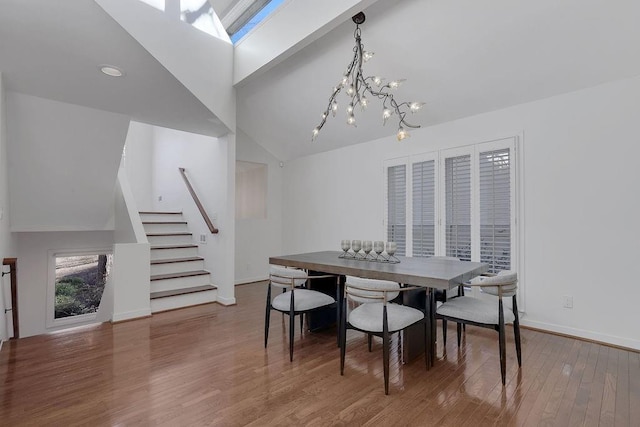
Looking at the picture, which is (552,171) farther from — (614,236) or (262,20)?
(262,20)

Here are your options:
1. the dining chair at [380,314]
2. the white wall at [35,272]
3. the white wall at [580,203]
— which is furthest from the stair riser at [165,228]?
the white wall at [580,203]

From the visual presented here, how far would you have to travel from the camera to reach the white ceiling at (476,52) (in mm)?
2674

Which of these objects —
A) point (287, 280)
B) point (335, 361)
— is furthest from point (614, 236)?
point (287, 280)

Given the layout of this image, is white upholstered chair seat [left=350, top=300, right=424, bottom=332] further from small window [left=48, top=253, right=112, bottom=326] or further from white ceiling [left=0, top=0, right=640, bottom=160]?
small window [left=48, top=253, right=112, bottom=326]

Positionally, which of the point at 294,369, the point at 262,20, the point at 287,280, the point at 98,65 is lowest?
the point at 294,369

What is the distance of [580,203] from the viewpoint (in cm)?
316

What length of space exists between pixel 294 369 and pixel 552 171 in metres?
3.23

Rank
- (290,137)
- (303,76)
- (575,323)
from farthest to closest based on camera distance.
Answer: (290,137), (303,76), (575,323)

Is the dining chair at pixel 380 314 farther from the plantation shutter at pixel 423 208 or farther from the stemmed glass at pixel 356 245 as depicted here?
the plantation shutter at pixel 423 208

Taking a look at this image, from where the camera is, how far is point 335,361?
2678 mm

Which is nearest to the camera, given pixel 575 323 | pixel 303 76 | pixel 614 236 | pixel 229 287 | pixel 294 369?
pixel 294 369

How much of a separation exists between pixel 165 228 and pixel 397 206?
388 cm

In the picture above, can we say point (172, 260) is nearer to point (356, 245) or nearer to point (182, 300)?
point (182, 300)

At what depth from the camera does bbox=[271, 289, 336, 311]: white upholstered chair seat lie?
281 centimetres
